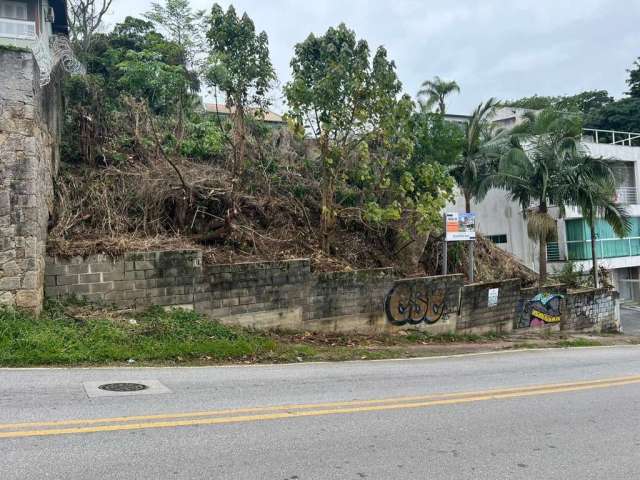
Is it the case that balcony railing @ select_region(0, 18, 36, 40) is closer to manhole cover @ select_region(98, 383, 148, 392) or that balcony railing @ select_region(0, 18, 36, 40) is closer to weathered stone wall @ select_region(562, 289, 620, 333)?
manhole cover @ select_region(98, 383, 148, 392)

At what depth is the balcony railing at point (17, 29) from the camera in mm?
20578

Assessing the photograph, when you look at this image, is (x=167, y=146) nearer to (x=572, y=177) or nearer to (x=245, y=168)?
(x=245, y=168)

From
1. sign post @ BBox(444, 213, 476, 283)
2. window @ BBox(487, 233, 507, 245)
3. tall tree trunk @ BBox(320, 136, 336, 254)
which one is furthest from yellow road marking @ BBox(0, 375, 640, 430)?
window @ BBox(487, 233, 507, 245)

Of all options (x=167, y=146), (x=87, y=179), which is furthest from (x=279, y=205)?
(x=87, y=179)

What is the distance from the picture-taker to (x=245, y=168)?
14914mm

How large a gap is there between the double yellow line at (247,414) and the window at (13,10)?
70.2 feet

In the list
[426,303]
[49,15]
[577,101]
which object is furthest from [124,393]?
[577,101]

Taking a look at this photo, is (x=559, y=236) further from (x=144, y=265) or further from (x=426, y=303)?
(x=144, y=265)

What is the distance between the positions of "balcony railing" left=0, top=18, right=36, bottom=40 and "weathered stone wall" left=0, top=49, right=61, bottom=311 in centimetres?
1245

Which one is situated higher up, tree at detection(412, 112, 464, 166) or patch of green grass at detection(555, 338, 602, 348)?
tree at detection(412, 112, 464, 166)

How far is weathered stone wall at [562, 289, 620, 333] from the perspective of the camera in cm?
2078

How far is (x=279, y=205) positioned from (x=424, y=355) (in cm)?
577

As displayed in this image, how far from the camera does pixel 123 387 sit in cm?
720

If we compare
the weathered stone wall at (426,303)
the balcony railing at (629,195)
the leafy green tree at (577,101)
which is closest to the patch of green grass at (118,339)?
the weathered stone wall at (426,303)
